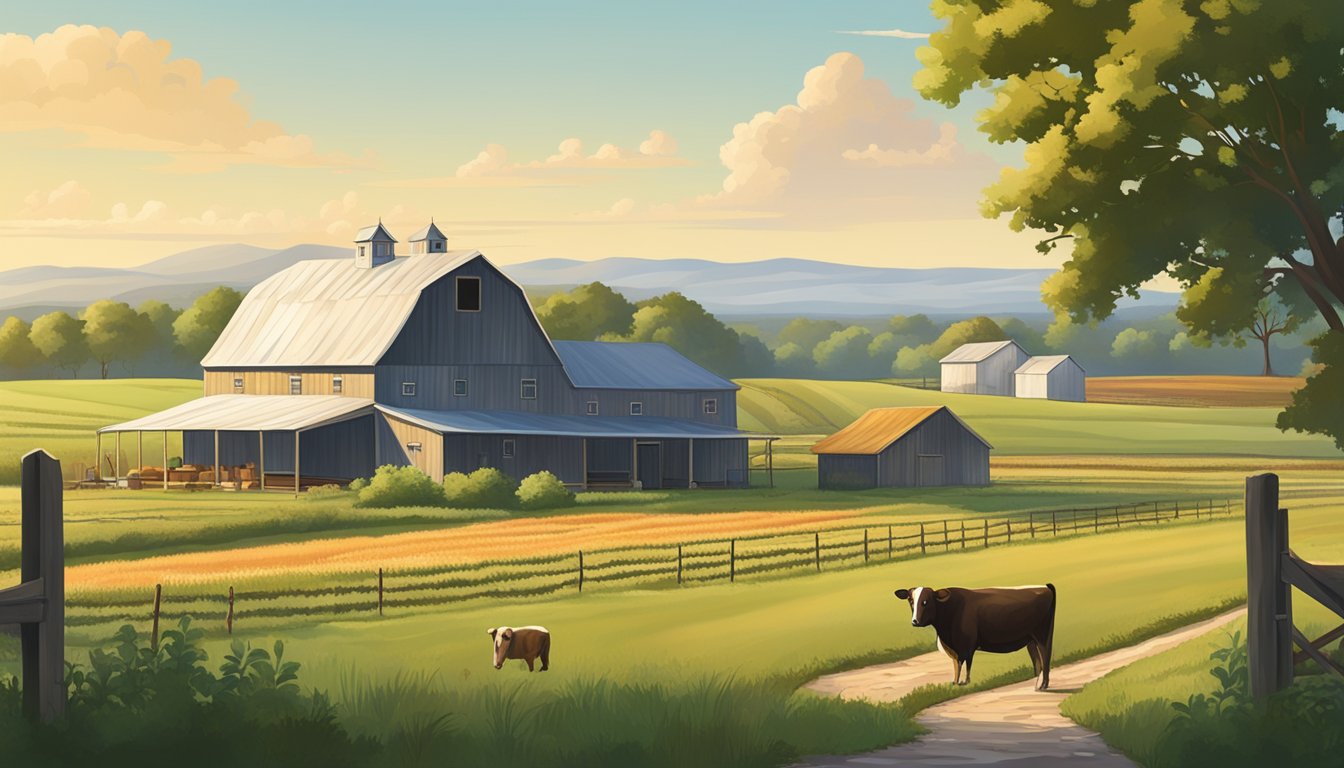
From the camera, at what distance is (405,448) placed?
69.7 meters

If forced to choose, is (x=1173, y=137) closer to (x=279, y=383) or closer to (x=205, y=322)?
(x=279, y=383)

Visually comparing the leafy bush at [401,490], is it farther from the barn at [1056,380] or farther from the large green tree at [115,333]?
the large green tree at [115,333]

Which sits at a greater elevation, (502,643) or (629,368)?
(629,368)

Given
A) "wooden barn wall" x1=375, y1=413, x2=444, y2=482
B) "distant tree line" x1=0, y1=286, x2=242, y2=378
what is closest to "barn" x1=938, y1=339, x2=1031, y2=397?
"distant tree line" x1=0, y1=286, x2=242, y2=378

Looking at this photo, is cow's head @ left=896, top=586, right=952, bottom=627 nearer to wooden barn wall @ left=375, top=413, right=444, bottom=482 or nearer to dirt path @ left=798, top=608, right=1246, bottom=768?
dirt path @ left=798, top=608, right=1246, bottom=768

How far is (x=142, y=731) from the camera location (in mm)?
13328

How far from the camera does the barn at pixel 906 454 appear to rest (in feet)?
252

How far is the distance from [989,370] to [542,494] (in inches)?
4119

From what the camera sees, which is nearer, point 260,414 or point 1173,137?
point 1173,137

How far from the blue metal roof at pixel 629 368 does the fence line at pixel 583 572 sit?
27503mm

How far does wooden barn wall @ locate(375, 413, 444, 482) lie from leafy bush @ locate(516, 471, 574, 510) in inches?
234

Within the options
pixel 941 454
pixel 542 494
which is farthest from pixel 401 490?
pixel 941 454

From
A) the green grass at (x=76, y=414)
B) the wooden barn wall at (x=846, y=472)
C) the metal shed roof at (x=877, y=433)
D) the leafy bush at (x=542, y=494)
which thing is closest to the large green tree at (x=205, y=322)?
the green grass at (x=76, y=414)

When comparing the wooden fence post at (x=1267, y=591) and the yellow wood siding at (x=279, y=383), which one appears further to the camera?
the yellow wood siding at (x=279, y=383)
